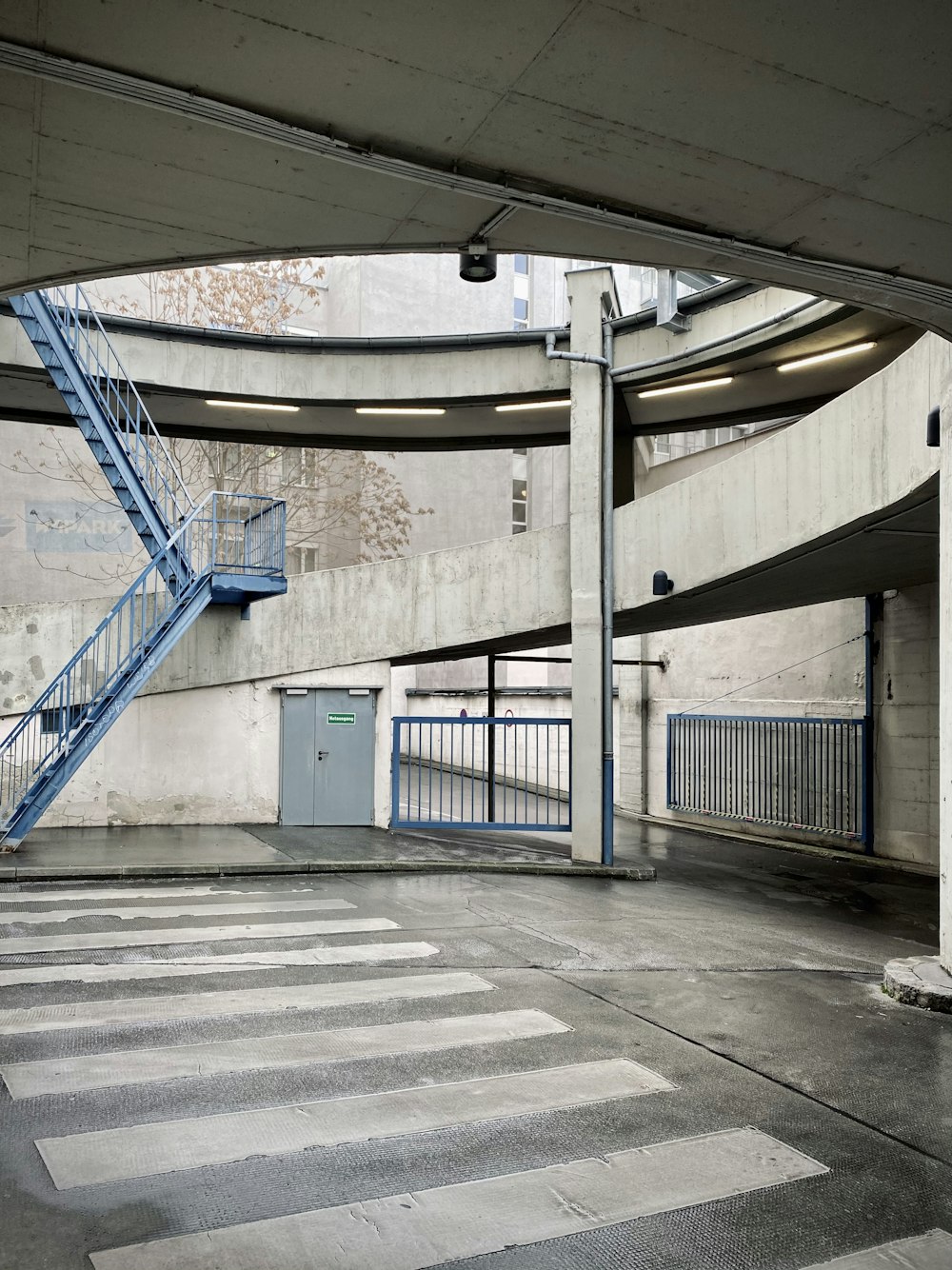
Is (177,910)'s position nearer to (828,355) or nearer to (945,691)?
(945,691)

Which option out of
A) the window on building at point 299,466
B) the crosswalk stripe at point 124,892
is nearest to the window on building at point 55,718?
the crosswalk stripe at point 124,892

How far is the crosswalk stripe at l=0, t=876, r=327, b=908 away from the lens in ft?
36.7

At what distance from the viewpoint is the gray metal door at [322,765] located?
58.5 ft

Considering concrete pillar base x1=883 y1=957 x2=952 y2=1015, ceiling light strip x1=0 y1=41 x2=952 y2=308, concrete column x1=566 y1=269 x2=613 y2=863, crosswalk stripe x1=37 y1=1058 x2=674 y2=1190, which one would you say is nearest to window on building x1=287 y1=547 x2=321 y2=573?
concrete column x1=566 y1=269 x2=613 y2=863

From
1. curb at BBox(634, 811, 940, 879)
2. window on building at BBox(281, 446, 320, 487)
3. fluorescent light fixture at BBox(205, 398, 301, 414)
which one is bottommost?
curb at BBox(634, 811, 940, 879)

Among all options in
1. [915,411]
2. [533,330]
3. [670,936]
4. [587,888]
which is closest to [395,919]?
[670,936]

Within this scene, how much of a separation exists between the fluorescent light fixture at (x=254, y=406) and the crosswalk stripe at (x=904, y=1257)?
642 inches

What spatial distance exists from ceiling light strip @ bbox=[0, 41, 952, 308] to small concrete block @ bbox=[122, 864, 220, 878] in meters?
9.31

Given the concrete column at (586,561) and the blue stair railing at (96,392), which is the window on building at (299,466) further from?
the concrete column at (586,561)

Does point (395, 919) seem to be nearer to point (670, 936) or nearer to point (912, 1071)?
point (670, 936)

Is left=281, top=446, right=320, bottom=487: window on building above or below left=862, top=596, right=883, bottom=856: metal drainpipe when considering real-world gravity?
above

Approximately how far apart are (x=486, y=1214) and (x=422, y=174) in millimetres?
4815

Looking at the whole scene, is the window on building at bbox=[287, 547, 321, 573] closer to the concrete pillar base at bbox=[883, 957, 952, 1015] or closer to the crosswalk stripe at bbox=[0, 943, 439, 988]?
the crosswalk stripe at bbox=[0, 943, 439, 988]

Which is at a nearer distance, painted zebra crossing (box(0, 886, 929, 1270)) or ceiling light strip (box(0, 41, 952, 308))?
painted zebra crossing (box(0, 886, 929, 1270))
